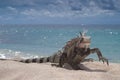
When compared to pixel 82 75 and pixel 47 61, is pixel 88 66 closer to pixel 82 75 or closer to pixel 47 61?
pixel 47 61

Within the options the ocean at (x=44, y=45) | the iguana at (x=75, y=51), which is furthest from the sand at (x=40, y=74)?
the ocean at (x=44, y=45)

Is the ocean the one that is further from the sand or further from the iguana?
the sand

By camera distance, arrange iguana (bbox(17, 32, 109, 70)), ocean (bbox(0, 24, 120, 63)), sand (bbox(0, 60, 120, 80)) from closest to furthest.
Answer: sand (bbox(0, 60, 120, 80)) < iguana (bbox(17, 32, 109, 70)) < ocean (bbox(0, 24, 120, 63))

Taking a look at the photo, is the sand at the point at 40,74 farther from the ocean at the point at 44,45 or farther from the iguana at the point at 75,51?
the ocean at the point at 44,45

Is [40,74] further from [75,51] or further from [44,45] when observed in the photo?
[44,45]

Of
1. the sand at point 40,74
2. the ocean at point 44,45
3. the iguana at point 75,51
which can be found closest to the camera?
the sand at point 40,74

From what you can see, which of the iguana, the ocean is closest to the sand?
the iguana

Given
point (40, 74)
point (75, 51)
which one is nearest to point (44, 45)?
point (75, 51)

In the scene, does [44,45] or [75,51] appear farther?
[44,45]

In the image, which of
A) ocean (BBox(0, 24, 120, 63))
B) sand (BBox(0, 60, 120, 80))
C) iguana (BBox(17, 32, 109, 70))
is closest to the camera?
sand (BBox(0, 60, 120, 80))

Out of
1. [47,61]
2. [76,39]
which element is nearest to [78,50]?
[76,39]

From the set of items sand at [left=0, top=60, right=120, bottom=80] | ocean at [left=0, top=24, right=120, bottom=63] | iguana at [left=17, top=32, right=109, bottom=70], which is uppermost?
ocean at [left=0, top=24, right=120, bottom=63]

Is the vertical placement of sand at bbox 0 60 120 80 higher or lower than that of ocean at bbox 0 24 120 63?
lower

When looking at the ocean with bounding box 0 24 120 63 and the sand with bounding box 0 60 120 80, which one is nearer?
the sand with bounding box 0 60 120 80
